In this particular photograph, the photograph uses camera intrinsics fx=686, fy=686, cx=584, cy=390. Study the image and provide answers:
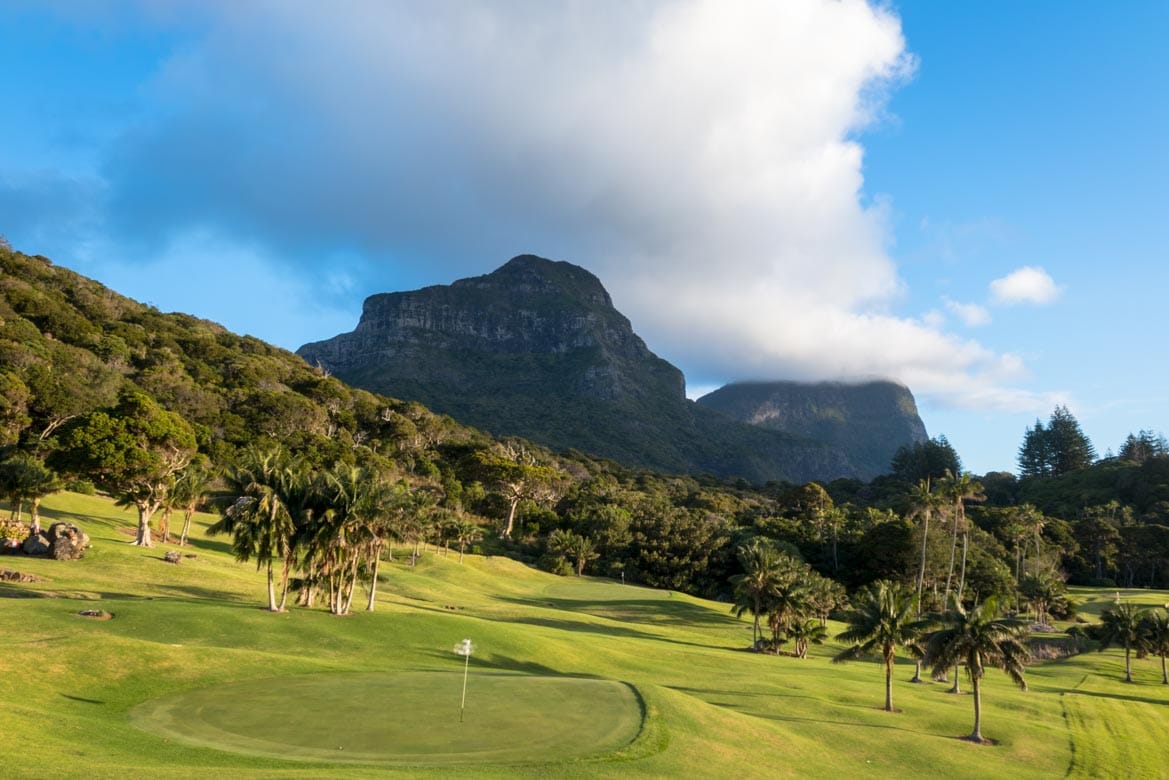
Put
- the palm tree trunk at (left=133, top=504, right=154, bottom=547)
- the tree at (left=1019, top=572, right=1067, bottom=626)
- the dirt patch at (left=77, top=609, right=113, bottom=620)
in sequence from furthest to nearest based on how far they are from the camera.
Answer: the tree at (left=1019, top=572, right=1067, bottom=626) < the palm tree trunk at (left=133, top=504, right=154, bottom=547) < the dirt patch at (left=77, top=609, right=113, bottom=620)

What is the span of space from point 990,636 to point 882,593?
23.0ft

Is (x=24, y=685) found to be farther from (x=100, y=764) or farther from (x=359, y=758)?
(x=359, y=758)

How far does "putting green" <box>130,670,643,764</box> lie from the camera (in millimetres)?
20312

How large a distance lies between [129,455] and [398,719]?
49.1m

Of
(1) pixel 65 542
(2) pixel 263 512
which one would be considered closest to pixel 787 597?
(2) pixel 263 512

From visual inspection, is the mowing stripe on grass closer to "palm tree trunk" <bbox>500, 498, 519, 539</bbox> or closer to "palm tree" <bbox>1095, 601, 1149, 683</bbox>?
"palm tree" <bbox>1095, 601, 1149, 683</bbox>

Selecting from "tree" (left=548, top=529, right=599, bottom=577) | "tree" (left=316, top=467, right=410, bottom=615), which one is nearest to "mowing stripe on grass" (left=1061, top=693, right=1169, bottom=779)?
"tree" (left=316, top=467, right=410, bottom=615)

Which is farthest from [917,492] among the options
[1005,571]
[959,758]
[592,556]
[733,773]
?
[733,773]

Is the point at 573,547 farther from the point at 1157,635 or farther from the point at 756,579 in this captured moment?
the point at 1157,635

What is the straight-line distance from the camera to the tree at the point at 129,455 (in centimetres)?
5906

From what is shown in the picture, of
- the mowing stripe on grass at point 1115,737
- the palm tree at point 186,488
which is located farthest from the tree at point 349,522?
the mowing stripe on grass at point 1115,737

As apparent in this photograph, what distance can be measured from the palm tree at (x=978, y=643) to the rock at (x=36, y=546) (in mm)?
58831

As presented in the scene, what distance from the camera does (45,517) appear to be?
203ft

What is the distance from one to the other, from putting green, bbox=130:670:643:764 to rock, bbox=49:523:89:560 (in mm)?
31820
